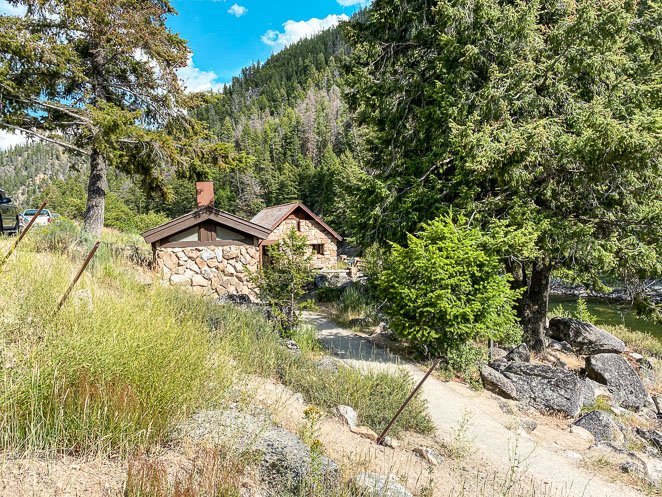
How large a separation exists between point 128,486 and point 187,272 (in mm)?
11703

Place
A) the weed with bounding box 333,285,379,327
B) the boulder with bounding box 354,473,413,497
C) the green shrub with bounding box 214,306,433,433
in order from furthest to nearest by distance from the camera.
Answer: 1. the weed with bounding box 333,285,379,327
2. the green shrub with bounding box 214,306,433,433
3. the boulder with bounding box 354,473,413,497

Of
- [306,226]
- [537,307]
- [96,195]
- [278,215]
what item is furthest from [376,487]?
[306,226]

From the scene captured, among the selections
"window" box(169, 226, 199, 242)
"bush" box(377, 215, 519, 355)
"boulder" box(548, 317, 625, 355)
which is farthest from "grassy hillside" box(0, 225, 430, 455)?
"boulder" box(548, 317, 625, 355)

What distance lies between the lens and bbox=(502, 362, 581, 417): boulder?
703 cm

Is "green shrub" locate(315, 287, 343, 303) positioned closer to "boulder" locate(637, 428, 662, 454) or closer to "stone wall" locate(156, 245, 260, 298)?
"stone wall" locate(156, 245, 260, 298)

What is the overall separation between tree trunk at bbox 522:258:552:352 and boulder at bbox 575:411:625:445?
390cm

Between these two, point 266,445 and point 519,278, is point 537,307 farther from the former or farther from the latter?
point 266,445

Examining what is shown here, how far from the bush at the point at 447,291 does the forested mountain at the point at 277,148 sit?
12.6 ft

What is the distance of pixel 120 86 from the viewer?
12.8 metres

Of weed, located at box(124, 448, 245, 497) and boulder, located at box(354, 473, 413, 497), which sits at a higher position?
weed, located at box(124, 448, 245, 497)

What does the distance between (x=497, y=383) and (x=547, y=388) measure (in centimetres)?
94

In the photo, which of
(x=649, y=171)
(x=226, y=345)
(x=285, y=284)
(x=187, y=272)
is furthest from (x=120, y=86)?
(x=649, y=171)

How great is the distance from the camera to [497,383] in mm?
7371

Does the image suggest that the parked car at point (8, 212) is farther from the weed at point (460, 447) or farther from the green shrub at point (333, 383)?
the weed at point (460, 447)
